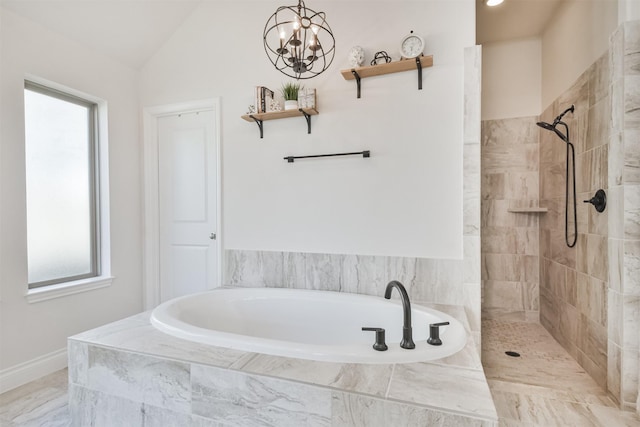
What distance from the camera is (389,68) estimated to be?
2143mm

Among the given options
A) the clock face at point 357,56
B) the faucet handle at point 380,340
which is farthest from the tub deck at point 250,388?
the clock face at point 357,56

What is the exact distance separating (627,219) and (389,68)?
1611 mm

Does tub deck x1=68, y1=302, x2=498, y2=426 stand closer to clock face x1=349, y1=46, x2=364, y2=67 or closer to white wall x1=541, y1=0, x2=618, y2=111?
clock face x1=349, y1=46, x2=364, y2=67

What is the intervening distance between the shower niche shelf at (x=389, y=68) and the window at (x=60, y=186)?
218 centimetres

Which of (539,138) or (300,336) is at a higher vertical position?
(539,138)

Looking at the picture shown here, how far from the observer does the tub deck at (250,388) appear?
1.05 meters

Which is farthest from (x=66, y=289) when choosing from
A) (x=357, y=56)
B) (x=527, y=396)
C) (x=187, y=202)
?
(x=527, y=396)

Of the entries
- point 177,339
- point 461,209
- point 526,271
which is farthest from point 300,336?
point 526,271

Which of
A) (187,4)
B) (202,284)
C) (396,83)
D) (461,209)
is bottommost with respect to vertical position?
(202,284)

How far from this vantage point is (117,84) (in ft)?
9.23

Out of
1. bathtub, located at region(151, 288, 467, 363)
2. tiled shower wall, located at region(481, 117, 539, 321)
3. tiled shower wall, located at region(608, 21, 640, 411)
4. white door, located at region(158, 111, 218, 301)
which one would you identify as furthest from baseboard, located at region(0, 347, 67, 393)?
tiled shower wall, located at region(481, 117, 539, 321)

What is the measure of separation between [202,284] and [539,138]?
3.48 meters

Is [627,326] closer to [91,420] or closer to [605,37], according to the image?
[605,37]

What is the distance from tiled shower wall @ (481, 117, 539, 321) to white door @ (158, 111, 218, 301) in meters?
2.68
